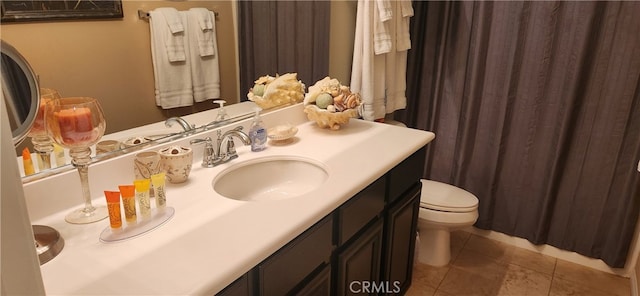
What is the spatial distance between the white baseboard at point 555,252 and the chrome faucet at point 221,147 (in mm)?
1811

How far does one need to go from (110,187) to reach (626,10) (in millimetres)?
2271

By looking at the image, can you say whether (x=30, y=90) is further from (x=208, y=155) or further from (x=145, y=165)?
(x=208, y=155)

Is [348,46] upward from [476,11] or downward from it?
downward

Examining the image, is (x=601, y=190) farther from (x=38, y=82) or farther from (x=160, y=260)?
(x=38, y=82)

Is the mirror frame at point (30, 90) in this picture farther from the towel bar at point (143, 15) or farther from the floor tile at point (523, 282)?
the floor tile at point (523, 282)

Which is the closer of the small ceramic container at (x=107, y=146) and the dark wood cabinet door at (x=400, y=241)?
the small ceramic container at (x=107, y=146)

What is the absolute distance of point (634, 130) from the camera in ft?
6.93

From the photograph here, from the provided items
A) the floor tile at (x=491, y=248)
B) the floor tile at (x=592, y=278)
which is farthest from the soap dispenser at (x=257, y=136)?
the floor tile at (x=592, y=278)

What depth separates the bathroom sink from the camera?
1535 millimetres

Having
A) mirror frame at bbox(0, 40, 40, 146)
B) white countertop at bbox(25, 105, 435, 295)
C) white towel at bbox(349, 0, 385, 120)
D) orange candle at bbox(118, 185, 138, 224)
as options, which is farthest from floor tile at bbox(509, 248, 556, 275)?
mirror frame at bbox(0, 40, 40, 146)

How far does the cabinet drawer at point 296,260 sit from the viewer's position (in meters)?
1.05

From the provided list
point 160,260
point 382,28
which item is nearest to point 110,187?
point 160,260

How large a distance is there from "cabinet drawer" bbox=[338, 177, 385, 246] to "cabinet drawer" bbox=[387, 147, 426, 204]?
81mm

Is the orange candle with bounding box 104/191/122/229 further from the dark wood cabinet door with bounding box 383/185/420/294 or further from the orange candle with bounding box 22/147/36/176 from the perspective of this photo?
the dark wood cabinet door with bounding box 383/185/420/294
